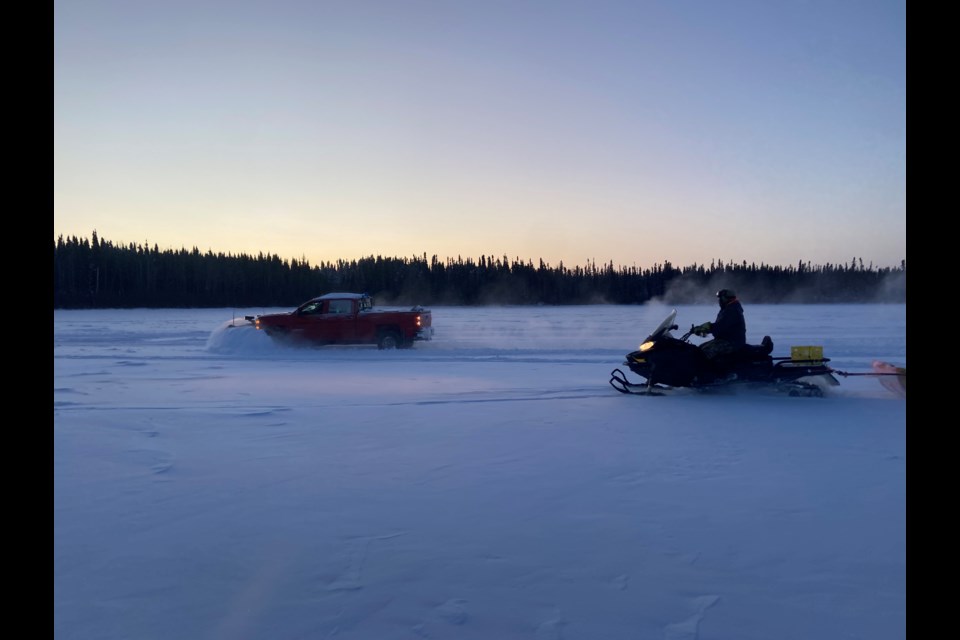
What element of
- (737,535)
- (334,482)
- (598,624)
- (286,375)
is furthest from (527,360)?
(598,624)

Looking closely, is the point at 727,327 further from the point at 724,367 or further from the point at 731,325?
the point at 724,367

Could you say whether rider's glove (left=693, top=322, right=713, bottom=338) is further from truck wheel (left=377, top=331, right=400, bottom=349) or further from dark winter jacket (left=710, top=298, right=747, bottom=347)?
truck wheel (left=377, top=331, right=400, bottom=349)

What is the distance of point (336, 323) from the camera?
62.2 ft

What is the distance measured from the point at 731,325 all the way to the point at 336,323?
40.2 feet

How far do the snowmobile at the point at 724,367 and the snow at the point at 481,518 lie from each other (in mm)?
399

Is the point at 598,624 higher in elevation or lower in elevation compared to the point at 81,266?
lower

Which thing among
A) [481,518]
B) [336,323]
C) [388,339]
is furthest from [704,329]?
[336,323]

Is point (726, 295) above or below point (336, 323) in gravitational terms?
above

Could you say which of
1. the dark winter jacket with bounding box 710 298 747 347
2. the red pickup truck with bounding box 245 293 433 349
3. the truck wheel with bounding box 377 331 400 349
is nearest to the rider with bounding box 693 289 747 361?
the dark winter jacket with bounding box 710 298 747 347

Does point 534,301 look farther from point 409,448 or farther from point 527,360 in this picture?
point 409,448

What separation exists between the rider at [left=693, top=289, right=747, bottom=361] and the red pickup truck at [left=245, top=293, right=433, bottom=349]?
10465 mm

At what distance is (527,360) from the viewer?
16.1 m

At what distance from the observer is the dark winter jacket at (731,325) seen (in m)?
9.84
